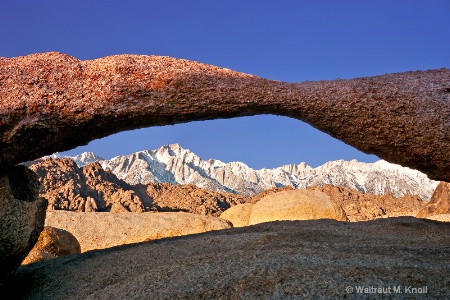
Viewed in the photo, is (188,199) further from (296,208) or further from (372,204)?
(296,208)

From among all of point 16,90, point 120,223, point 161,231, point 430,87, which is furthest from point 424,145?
point 120,223

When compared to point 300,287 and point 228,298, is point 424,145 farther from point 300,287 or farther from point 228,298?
point 228,298

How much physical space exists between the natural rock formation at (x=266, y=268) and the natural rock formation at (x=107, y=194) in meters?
23.0

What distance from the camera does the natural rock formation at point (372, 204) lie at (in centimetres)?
3522

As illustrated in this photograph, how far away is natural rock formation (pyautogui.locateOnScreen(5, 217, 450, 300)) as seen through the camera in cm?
486

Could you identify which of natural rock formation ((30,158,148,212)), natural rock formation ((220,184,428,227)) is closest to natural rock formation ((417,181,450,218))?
natural rock formation ((220,184,428,227))

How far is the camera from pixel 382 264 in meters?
5.57

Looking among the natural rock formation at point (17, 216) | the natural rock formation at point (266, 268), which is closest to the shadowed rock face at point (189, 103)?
the natural rock formation at point (17, 216)

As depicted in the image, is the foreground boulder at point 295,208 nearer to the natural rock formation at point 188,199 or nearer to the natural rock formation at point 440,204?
the natural rock formation at point 440,204

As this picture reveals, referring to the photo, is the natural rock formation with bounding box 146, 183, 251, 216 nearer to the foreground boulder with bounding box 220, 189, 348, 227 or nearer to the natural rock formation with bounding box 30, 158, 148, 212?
the natural rock formation with bounding box 30, 158, 148, 212

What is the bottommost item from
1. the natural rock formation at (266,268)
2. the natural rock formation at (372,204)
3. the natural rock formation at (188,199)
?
the natural rock formation at (372,204)

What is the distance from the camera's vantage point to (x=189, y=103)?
734cm

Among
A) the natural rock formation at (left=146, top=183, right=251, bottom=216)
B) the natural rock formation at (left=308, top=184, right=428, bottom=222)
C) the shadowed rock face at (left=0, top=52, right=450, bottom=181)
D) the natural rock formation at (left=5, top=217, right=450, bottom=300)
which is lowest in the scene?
the natural rock formation at (left=308, top=184, right=428, bottom=222)

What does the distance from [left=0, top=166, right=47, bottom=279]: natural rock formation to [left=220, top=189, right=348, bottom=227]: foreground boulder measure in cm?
1300
